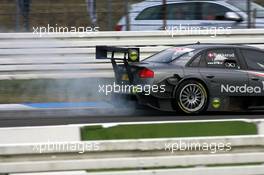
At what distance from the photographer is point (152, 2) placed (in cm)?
1573

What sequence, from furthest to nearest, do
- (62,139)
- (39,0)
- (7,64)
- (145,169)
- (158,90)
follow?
1. (39,0)
2. (7,64)
3. (158,90)
4. (62,139)
5. (145,169)

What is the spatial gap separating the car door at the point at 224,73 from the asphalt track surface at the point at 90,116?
0.44 meters

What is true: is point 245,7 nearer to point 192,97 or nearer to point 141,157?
point 192,97

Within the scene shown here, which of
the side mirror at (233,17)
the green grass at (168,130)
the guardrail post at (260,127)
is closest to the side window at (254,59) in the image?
the side mirror at (233,17)

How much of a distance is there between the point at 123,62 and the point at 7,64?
12.6ft

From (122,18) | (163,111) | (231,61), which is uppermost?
(122,18)

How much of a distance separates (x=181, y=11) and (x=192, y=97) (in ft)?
15.9

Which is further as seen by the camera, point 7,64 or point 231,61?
point 7,64

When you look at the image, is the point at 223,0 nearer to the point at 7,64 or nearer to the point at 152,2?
the point at 152,2

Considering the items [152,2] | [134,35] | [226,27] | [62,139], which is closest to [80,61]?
[134,35]

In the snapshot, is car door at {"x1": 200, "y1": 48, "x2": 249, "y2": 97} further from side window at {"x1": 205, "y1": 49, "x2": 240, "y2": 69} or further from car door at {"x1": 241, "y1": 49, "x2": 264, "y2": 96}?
car door at {"x1": 241, "y1": 49, "x2": 264, "y2": 96}

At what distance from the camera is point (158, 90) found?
10898 millimetres

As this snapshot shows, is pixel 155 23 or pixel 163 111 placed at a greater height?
pixel 155 23

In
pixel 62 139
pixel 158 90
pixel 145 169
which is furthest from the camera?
pixel 158 90
